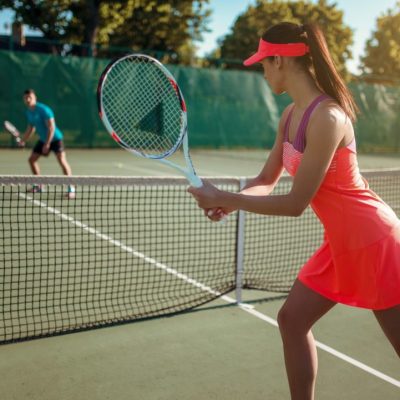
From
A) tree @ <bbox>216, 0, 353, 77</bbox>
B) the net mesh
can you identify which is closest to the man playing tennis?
the net mesh

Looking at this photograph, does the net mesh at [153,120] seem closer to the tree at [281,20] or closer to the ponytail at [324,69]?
the ponytail at [324,69]

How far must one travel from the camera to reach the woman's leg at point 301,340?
208cm

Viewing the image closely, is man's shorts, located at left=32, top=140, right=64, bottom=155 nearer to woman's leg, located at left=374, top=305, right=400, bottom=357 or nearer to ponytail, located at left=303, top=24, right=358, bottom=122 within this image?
ponytail, located at left=303, top=24, right=358, bottom=122

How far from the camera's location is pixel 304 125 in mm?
1915

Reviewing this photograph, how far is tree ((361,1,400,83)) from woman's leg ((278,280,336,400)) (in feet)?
148

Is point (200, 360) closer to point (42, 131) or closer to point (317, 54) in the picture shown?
point (317, 54)

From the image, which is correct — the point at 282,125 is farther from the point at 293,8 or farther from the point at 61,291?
the point at 293,8

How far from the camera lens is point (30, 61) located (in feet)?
54.4

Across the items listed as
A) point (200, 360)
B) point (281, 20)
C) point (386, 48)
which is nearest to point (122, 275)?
point (200, 360)

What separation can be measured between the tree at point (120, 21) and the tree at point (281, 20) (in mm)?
5866

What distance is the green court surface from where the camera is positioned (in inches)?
106

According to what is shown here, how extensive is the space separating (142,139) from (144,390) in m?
1.28

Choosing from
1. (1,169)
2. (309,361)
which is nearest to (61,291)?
(309,361)

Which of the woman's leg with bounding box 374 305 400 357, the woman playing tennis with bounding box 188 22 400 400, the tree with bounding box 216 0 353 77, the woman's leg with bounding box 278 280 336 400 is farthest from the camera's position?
the tree with bounding box 216 0 353 77
